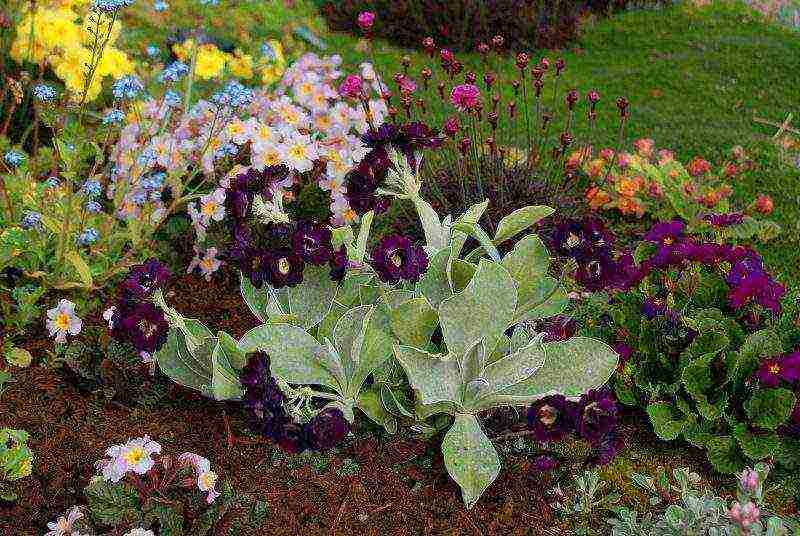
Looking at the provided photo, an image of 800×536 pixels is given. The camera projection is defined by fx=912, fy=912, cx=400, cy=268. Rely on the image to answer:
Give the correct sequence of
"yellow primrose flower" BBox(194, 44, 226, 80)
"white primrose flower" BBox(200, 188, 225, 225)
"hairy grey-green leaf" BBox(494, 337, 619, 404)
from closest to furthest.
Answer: "hairy grey-green leaf" BBox(494, 337, 619, 404)
"white primrose flower" BBox(200, 188, 225, 225)
"yellow primrose flower" BBox(194, 44, 226, 80)

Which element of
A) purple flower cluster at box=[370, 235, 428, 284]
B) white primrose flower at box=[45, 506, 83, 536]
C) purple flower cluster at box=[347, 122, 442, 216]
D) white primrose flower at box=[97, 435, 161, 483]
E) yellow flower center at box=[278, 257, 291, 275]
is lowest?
white primrose flower at box=[45, 506, 83, 536]

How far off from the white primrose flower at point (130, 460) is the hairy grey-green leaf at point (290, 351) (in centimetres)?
34

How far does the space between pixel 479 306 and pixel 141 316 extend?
2.82 feet

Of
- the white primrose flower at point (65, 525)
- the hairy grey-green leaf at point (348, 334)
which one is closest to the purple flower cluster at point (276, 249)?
the hairy grey-green leaf at point (348, 334)

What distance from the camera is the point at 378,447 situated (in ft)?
8.13

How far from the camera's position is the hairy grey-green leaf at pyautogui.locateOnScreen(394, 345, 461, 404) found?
221 cm

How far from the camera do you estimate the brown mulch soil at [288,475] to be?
2.29 metres

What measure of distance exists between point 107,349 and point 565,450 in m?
1.34

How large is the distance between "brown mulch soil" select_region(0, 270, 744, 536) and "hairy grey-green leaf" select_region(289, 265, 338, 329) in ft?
1.12

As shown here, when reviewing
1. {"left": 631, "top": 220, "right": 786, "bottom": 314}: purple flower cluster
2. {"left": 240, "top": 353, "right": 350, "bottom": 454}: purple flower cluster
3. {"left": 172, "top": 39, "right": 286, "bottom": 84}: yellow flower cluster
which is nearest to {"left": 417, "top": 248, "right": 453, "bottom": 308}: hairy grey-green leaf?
{"left": 240, "top": 353, "right": 350, "bottom": 454}: purple flower cluster

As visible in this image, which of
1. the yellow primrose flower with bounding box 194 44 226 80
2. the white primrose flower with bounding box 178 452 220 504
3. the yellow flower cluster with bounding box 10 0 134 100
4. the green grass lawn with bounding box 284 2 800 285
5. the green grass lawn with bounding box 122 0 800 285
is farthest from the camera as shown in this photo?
the green grass lawn with bounding box 122 0 800 285

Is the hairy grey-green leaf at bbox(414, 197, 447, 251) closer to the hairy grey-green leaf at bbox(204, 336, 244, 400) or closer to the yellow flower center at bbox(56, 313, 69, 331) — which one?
the hairy grey-green leaf at bbox(204, 336, 244, 400)

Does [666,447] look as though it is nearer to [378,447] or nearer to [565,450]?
[565,450]

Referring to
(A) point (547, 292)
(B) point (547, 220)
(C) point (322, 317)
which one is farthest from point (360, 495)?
(B) point (547, 220)
